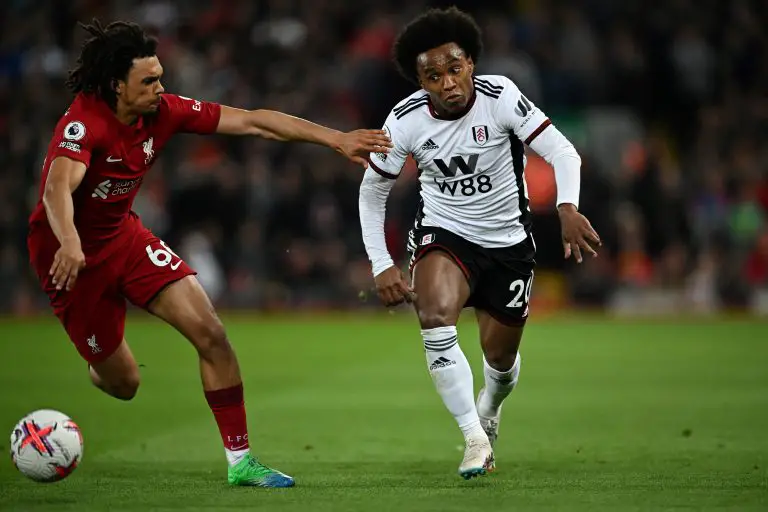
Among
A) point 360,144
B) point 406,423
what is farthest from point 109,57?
point 406,423

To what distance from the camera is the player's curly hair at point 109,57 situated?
7.37 meters

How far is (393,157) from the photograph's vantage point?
785 cm

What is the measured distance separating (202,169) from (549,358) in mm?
7478

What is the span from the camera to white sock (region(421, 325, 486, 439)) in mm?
7465

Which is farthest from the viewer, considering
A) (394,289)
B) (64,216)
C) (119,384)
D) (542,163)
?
(542,163)

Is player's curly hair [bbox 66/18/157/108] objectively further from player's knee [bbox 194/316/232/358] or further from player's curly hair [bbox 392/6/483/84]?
player's curly hair [bbox 392/6/483/84]

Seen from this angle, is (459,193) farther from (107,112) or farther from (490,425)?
(107,112)

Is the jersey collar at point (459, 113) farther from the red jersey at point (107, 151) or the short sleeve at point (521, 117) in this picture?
the red jersey at point (107, 151)

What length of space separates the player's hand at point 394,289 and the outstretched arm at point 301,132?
2.26 ft

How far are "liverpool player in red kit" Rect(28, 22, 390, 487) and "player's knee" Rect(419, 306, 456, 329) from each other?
3.14 feet

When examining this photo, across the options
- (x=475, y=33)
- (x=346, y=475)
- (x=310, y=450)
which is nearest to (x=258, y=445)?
(x=310, y=450)

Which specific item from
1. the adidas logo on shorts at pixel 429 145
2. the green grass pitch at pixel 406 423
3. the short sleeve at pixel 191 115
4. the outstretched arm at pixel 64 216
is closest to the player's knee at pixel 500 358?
the green grass pitch at pixel 406 423

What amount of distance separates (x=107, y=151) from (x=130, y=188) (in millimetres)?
382

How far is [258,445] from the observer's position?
934cm
